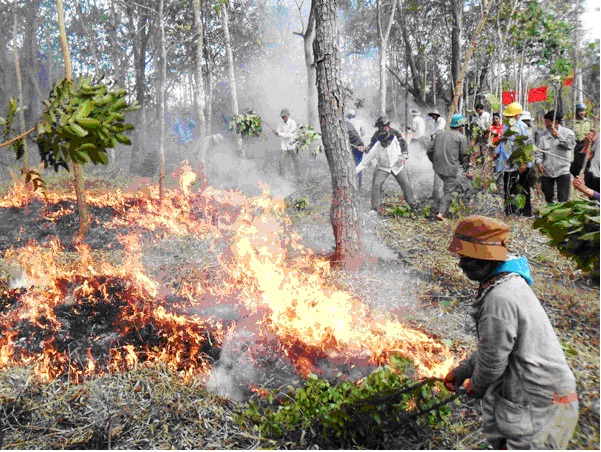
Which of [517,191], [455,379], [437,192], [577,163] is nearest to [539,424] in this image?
[455,379]

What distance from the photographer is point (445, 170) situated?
7637 mm

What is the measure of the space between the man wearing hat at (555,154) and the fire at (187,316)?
4.16m

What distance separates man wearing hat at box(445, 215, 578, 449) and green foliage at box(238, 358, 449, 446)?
0.71 metres

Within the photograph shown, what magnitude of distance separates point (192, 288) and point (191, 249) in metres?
1.86

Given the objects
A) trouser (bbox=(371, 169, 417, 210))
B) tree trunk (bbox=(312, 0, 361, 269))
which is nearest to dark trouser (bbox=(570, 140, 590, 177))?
trouser (bbox=(371, 169, 417, 210))

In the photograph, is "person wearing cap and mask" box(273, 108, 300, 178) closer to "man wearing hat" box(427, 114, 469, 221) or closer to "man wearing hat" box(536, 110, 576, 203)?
"man wearing hat" box(427, 114, 469, 221)

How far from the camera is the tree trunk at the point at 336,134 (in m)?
5.39

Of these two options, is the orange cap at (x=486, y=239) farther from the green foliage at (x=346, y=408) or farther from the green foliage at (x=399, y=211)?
the green foliage at (x=399, y=211)

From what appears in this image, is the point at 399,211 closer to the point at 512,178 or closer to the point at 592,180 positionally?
the point at 512,178

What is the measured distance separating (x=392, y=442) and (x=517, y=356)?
1.38 m

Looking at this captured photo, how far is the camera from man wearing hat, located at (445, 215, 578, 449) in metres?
2.07

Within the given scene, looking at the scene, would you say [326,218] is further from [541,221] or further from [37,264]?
[541,221]

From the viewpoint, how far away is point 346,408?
10.0 feet

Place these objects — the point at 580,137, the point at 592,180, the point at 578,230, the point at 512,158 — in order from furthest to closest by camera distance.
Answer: the point at 580,137
the point at 592,180
the point at 512,158
the point at 578,230
